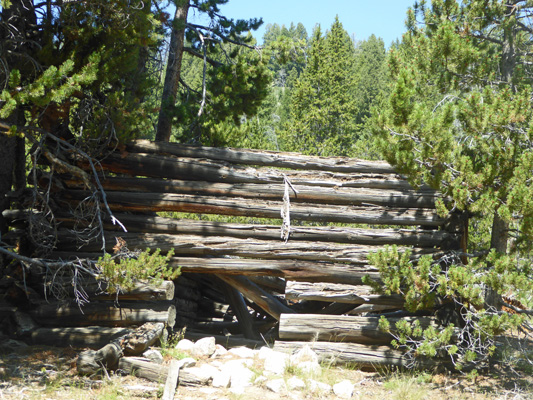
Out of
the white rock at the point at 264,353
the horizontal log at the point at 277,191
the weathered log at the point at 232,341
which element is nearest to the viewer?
the white rock at the point at 264,353

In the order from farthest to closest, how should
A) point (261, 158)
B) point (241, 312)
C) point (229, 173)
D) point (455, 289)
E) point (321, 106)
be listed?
point (321, 106)
point (241, 312)
point (261, 158)
point (229, 173)
point (455, 289)

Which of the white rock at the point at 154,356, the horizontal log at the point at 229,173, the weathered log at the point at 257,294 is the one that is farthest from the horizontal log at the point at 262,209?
the white rock at the point at 154,356

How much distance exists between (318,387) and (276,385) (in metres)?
0.49

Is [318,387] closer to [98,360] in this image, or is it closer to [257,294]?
[98,360]

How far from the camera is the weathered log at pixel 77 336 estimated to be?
274 inches

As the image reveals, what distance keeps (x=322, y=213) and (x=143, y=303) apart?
120 inches

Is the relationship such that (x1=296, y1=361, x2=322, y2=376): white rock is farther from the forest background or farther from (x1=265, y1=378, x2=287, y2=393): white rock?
the forest background

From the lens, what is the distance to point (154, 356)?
6.64m

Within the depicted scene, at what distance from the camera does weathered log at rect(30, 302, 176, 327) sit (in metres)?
7.27

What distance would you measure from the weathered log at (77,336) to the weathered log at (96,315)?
0.21m

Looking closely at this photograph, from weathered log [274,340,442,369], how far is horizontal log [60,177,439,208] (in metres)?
2.19

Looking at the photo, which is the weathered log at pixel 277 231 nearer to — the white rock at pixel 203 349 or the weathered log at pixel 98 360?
the white rock at pixel 203 349

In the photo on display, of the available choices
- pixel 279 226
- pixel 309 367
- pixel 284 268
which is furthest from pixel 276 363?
pixel 279 226

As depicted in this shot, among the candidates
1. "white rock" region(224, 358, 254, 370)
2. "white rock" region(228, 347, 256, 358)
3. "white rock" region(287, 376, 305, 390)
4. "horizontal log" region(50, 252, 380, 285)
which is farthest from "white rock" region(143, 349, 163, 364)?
"white rock" region(287, 376, 305, 390)
